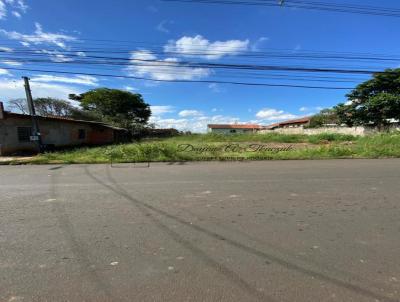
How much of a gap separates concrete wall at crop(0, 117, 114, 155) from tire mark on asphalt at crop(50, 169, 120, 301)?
15.1m

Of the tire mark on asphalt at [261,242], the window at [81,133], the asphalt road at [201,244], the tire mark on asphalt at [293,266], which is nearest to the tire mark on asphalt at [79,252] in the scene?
the asphalt road at [201,244]

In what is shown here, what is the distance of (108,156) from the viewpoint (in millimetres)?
13969

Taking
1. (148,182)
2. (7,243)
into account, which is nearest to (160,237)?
(7,243)

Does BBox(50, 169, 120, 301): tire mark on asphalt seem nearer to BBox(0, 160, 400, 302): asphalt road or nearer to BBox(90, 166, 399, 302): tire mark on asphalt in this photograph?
BBox(0, 160, 400, 302): asphalt road

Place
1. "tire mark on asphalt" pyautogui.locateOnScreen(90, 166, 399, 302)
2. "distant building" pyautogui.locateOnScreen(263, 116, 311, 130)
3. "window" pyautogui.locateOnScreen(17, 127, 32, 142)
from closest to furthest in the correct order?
"tire mark on asphalt" pyautogui.locateOnScreen(90, 166, 399, 302) → "window" pyautogui.locateOnScreen(17, 127, 32, 142) → "distant building" pyautogui.locateOnScreen(263, 116, 311, 130)

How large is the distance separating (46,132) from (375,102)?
103ft

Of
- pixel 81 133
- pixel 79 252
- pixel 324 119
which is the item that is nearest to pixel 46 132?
→ pixel 81 133

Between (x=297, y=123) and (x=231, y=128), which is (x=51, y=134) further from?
(x=231, y=128)

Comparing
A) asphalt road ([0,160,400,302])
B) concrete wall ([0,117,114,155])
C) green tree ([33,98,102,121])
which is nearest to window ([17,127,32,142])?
concrete wall ([0,117,114,155])

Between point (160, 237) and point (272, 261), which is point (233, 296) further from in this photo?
point (160, 237)

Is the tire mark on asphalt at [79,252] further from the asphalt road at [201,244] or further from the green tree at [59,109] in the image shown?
the green tree at [59,109]

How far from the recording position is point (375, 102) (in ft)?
101

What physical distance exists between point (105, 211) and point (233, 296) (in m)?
3.23

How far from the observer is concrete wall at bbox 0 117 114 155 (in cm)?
1769
